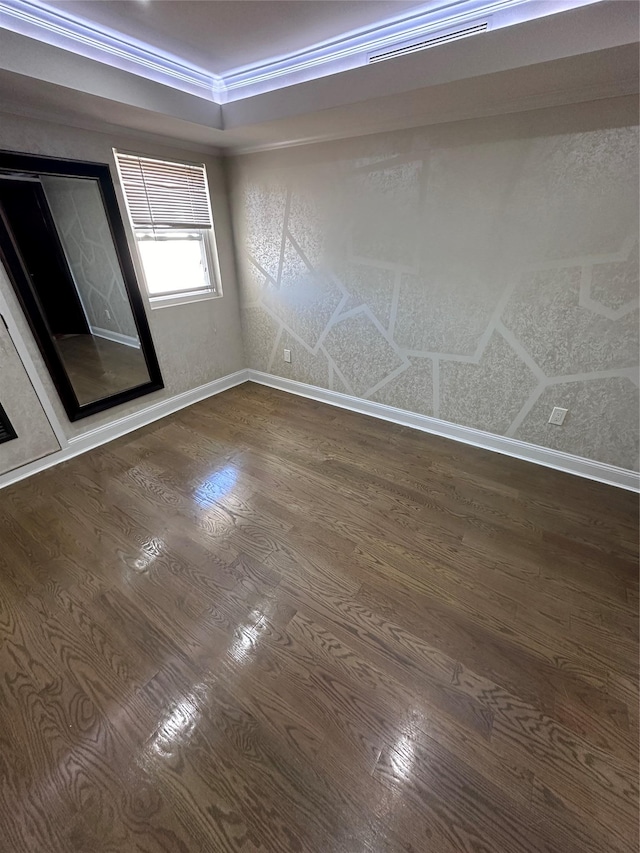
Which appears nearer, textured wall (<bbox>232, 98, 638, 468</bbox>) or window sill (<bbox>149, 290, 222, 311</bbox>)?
textured wall (<bbox>232, 98, 638, 468</bbox>)

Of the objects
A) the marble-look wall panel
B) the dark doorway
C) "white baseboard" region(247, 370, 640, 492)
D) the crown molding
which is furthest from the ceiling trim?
"white baseboard" region(247, 370, 640, 492)

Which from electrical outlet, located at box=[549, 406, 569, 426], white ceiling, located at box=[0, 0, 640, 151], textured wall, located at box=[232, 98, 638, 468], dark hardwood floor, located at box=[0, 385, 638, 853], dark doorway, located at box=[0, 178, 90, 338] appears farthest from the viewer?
electrical outlet, located at box=[549, 406, 569, 426]

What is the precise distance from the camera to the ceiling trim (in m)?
1.47

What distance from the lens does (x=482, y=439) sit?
255 cm

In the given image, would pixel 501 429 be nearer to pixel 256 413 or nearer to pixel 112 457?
pixel 256 413

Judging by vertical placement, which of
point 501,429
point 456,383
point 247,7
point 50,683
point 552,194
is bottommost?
point 50,683

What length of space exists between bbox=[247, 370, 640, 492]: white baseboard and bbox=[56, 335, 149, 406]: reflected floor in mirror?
1317 millimetres

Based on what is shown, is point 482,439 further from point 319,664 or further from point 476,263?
point 319,664

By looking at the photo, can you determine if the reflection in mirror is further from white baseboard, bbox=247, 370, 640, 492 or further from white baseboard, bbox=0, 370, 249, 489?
white baseboard, bbox=247, 370, 640, 492

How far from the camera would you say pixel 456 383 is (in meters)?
2.52

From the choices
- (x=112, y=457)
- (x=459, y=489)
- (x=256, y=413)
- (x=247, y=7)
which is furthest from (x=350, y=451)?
(x=247, y=7)

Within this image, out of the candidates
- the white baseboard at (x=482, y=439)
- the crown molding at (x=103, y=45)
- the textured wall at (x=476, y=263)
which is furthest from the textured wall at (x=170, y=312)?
the white baseboard at (x=482, y=439)

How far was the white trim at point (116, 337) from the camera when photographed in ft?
8.24

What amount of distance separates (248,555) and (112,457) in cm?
146
